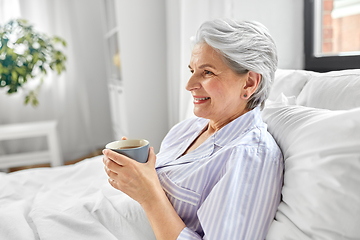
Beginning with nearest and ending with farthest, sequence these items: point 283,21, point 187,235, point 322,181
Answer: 1. point 322,181
2. point 187,235
3. point 283,21

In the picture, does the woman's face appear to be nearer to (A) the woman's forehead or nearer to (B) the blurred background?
(A) the woman's forehead

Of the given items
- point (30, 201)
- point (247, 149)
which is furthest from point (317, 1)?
point (30, 201)

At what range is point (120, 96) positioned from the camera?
8.62 feet

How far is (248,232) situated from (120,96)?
2173mm

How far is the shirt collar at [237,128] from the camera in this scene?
31.4 inches

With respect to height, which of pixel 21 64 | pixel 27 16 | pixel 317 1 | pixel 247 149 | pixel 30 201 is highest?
pixel 27 16

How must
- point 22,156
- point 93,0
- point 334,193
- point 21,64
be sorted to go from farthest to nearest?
point 93,0, point 22,156, point 21,64, point 334,193

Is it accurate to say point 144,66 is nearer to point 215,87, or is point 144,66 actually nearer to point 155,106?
point 155,106

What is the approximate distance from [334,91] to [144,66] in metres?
1.87

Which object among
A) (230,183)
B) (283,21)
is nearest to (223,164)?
(230,183)

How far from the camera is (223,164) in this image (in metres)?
0.71

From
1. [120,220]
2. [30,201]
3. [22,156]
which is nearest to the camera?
[120,220]

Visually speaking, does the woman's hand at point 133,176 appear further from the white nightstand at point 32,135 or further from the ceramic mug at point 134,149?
the white nightstand at point 32,135

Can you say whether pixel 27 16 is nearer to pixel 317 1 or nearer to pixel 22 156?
pixel 22 156
